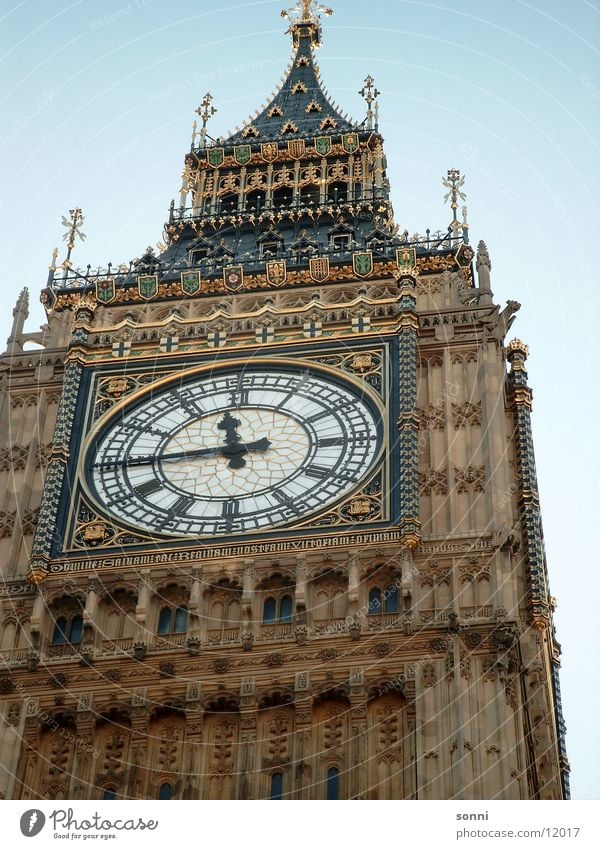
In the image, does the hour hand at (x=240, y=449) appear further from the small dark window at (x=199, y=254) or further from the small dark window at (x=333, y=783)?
the small dark window at (x=199, y=254)

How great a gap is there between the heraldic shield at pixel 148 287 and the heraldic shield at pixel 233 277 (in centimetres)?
110

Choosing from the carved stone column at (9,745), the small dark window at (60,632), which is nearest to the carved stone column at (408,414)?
the small dark window at (60,632)

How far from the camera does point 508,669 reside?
79.7 feet

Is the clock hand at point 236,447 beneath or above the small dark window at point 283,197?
beneath

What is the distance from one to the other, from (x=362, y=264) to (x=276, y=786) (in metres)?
10.9

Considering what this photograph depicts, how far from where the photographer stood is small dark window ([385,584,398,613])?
25234 millimetres

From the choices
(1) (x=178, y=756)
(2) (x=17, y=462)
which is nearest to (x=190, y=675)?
(1) (x=178, y=756)

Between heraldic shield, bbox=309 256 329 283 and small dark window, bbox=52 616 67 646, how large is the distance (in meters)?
8.33

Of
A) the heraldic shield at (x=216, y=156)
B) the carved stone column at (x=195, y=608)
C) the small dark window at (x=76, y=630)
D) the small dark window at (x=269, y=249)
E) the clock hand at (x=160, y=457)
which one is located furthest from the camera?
the heraldic shield at (x=216, y=156)

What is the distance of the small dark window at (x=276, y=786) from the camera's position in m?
23.4

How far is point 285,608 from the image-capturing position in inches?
1006

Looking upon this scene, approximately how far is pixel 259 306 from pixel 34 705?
8.88 m

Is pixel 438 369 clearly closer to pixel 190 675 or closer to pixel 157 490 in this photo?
pixel 157 490

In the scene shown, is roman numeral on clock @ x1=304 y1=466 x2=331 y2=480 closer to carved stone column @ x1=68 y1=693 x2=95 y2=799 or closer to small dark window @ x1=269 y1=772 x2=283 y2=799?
carved stone column @ x1=68 y1=693 x2=95 y2=799
